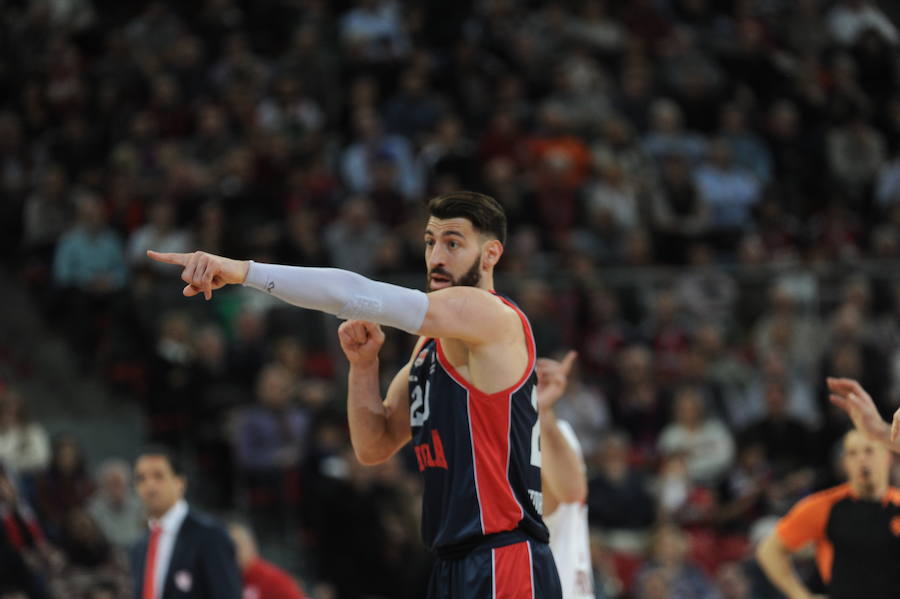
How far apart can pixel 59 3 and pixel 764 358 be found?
9.94 meters

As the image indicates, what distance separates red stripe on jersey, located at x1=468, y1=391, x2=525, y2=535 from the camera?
545 cm

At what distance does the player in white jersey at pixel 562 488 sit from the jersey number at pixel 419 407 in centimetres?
108

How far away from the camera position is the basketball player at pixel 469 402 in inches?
205

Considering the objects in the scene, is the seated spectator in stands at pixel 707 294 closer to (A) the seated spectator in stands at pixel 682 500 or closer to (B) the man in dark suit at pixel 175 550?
(A) the seated spectator in stands at pixel 682 500

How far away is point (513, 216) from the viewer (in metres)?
14.9

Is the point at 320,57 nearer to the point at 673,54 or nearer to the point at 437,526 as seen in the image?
the point at 673,54

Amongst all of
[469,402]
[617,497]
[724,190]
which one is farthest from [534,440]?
[724,190]

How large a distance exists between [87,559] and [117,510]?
0.68 metres

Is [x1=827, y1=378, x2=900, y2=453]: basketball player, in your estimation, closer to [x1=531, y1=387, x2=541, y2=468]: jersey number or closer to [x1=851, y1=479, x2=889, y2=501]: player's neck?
[x1=531, y1=387, x2=541, y2=468]: jersey number

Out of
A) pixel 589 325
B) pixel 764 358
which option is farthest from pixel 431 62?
pixel 764 358

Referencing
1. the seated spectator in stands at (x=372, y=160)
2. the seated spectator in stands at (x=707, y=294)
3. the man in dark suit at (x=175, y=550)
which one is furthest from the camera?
the seated spectator in stands at (x=372, y=160)

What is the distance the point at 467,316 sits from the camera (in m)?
5.30

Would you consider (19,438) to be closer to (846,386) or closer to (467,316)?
(467,316)

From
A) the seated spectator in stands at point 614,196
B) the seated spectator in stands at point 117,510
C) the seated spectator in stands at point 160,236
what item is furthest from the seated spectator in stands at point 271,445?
the seated spectator in stands at point 614,196
